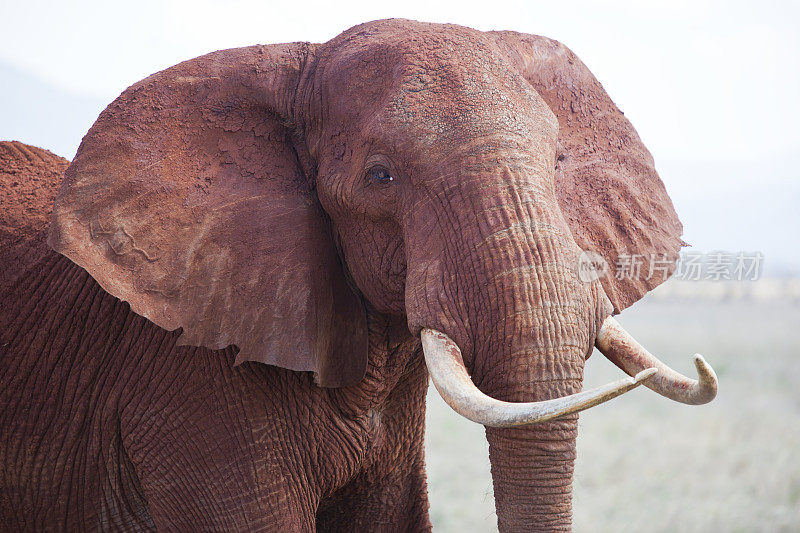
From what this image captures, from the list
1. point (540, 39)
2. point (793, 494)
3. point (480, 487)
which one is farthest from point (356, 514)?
point (793, 494)

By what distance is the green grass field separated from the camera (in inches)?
364

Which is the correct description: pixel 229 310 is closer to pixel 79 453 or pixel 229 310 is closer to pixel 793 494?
pixel 79 453

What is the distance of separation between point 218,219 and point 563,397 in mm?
1458

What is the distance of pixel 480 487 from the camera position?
410 inches

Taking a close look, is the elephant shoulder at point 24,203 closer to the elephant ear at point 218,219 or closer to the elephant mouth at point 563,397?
the elephant ear at point 218,219

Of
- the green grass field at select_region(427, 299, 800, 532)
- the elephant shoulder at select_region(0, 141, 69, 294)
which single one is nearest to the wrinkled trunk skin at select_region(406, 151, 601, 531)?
the elephant shoulder at select_region(0, 141, 69, 294)

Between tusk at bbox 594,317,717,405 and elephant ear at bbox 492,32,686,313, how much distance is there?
16.2 inches

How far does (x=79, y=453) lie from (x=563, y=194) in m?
2.14

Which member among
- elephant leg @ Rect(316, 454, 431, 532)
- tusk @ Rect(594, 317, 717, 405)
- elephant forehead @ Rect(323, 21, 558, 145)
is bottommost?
elephant leg @ Rect(316, 454, 431, 532)

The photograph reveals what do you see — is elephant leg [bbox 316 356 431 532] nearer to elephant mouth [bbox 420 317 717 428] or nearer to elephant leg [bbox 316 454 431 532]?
elephant leg [bbox 316 454 431 532]

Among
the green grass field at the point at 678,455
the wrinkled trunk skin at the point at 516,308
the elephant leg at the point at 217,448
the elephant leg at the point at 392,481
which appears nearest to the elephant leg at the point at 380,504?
the elephant leg at the point at 392,481

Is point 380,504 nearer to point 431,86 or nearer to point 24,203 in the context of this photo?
point 431,86

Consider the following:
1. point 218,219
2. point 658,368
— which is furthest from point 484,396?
point 218,219

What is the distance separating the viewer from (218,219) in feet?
10.7
